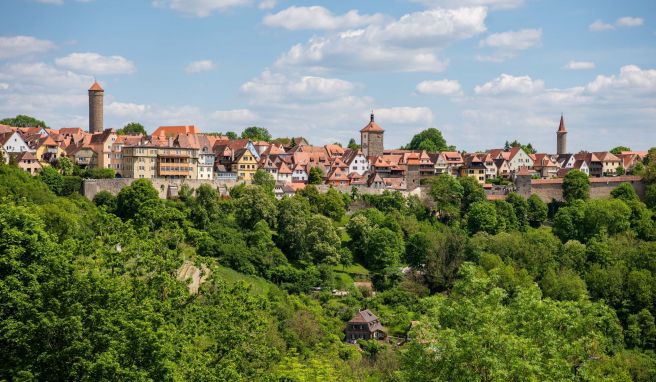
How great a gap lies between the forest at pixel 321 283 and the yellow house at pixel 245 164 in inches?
189

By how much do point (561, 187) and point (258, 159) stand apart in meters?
27.3

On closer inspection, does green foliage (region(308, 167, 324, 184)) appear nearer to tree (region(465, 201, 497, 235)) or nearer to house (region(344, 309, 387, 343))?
tree (region(465, 201, 497, 235))

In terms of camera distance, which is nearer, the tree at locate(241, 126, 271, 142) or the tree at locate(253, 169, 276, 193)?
the tree at locate(253, 169, 276, 193)

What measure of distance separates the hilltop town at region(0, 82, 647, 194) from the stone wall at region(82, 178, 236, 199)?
7.72 ft

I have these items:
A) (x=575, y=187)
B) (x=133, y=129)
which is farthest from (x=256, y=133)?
(x=575, y=187)

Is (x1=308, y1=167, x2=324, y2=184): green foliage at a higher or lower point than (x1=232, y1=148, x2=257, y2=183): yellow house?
lower

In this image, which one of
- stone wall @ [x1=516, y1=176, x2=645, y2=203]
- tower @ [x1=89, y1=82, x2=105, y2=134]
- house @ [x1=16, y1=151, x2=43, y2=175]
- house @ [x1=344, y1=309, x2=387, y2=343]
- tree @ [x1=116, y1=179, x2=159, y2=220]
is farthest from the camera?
tower @ [x1=89, y1=82, x2=105, y2=134]

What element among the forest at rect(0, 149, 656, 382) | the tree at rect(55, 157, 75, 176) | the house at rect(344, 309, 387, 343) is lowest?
the house at rect(344, 309, 387, 343)

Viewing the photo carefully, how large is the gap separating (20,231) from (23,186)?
2814cm

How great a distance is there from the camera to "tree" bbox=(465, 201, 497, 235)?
69750mm

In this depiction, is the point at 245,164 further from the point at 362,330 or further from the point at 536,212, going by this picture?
the point at 362,330

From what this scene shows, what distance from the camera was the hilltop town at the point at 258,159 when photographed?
68.1 m

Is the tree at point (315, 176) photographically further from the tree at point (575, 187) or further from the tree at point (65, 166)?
the tree at point (575, 187)

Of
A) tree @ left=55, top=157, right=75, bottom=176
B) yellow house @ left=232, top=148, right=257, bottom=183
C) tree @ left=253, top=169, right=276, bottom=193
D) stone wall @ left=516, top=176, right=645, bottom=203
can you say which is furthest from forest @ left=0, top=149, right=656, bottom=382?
tree @ left=55, top=157, right=75, bottom=176
